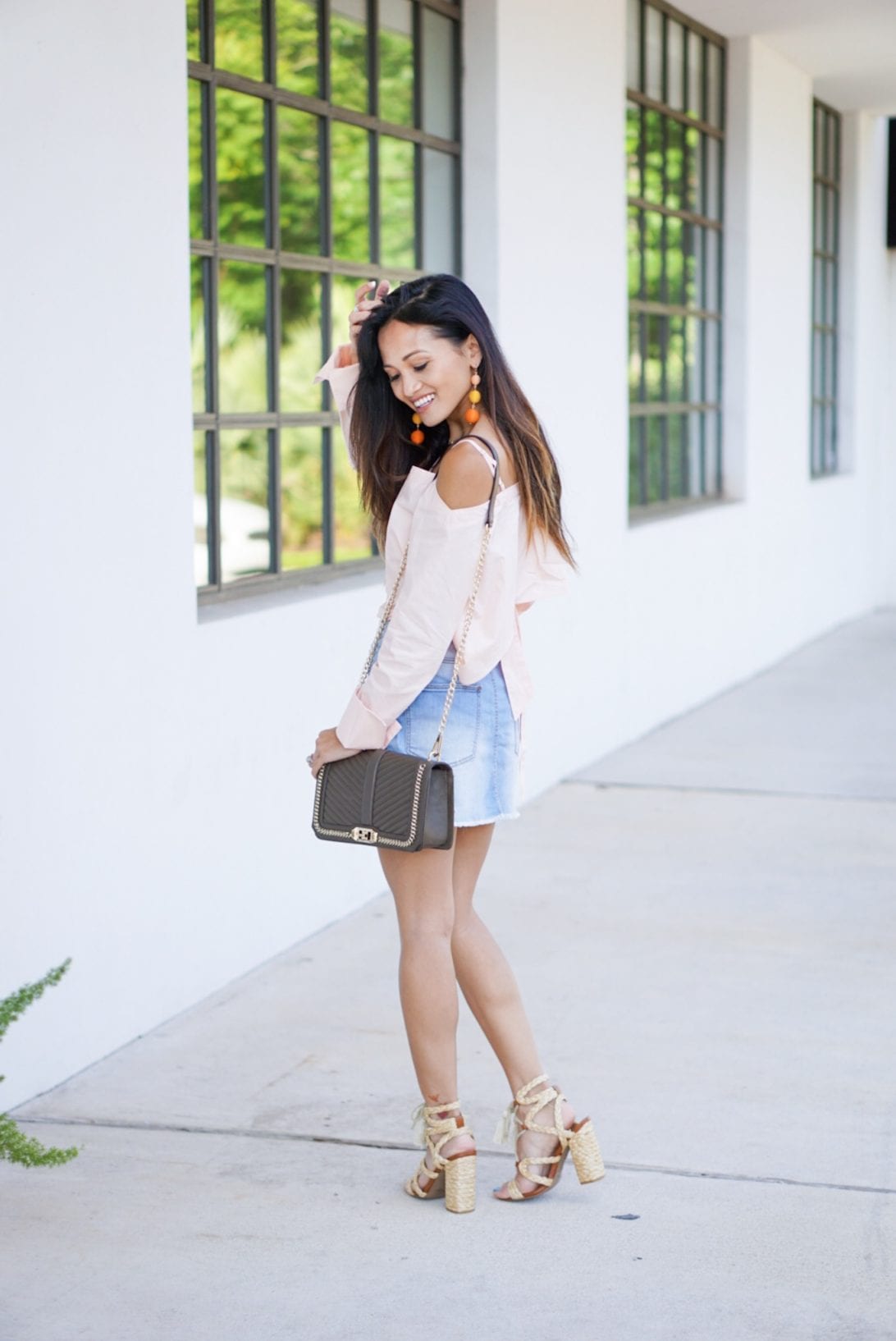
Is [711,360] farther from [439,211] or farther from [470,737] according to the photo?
[470,737]

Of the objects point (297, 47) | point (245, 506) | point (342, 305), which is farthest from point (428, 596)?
point (342, 305)

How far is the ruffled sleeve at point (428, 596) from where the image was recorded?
9.95 feet

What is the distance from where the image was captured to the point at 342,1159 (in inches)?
138

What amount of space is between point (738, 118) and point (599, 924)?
6.28 meters

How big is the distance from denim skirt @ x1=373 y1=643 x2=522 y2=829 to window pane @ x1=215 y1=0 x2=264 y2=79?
8.53 ft

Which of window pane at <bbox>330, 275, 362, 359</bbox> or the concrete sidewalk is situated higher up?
window pane at <bbox>330, 275, 362, 359</bbox>

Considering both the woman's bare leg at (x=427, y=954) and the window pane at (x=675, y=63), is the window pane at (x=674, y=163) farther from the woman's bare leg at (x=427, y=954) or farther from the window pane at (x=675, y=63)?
the woman's bare leg at (x=427, y=954)

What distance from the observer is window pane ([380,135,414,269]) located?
243 inches

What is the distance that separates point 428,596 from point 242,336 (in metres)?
4.64

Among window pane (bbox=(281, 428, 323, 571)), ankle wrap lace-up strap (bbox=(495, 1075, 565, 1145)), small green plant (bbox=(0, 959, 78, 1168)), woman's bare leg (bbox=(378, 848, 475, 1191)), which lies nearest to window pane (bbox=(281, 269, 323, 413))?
window pane (bbox=(281, 428, 323, 571))

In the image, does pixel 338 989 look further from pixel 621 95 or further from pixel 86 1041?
pixel 621 95

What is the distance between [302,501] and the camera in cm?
743

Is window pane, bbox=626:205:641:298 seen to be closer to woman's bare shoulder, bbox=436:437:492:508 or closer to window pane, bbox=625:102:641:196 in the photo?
window pane, bbox=625:102:641:196

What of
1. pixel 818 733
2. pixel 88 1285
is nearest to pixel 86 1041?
pixel 88 1285
